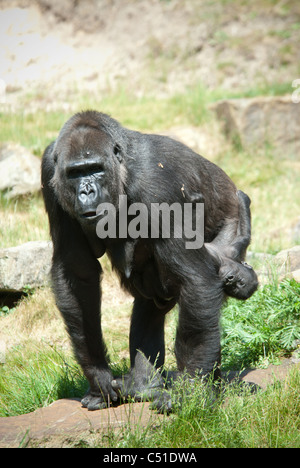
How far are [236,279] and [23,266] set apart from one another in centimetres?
320

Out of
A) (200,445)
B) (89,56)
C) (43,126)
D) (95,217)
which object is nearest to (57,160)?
(95,217)

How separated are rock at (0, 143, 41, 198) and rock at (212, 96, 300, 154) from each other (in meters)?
4.40

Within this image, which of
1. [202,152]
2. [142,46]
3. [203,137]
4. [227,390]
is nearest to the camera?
[227,390]

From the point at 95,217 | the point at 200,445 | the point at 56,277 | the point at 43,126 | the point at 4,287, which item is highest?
the point at 43,126

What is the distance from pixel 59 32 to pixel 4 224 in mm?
9852

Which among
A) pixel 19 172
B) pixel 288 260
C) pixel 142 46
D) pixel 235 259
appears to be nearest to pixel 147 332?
pixel 235 259

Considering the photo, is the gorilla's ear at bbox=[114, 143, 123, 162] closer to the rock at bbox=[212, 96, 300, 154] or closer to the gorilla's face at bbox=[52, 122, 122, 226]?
the gorilla's face at bbox=[52, 122, 122, 226]

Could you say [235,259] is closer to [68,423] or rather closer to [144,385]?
[144,385]

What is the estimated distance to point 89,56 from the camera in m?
15.7

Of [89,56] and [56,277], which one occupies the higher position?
[89,56]

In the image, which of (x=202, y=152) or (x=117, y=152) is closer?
(x=117, y=152)

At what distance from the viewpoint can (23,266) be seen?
695 centimetres

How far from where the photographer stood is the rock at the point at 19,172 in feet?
29.4

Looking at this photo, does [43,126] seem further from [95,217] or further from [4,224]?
[95,217]
